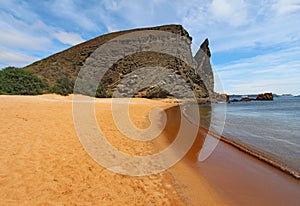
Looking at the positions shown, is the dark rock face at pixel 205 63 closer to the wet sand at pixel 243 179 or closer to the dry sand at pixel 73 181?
the wet sand at pixel 243 179

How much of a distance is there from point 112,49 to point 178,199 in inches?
1880

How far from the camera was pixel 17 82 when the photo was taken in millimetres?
23688

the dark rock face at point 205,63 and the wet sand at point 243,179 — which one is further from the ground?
the dark rock face at point 205,63

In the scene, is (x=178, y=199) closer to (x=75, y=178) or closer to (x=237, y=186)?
(x=237, y=186)

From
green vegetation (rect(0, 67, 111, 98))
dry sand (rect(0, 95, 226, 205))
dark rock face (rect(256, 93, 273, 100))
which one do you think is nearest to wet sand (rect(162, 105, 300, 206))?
dry sand (rect(0, 95, 226, 205))

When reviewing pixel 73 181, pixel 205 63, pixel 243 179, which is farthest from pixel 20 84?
pixel 205 63

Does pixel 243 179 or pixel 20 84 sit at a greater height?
pixel 20 84

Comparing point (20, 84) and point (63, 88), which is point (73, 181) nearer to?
point (63, 88)

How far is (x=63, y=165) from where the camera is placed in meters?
3.83

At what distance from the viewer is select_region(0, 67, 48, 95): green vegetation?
22823 mm

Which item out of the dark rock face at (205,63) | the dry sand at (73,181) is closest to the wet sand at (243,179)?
the dry sand at (73,181)

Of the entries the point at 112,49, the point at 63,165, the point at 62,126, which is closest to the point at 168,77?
the point at 112,49

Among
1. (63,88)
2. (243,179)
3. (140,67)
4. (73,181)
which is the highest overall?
(140,67)

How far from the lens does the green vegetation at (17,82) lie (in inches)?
899
